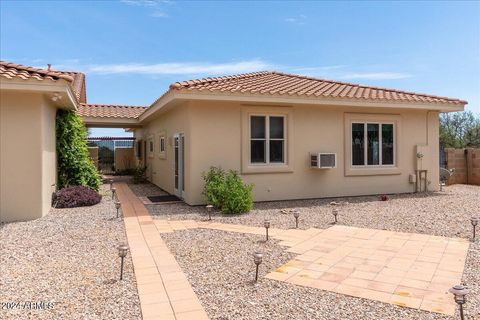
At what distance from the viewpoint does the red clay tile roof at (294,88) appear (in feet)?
35.4

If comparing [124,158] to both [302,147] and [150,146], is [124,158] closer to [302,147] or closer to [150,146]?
[150,146]

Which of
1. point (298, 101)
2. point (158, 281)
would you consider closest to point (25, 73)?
point (158, 281)

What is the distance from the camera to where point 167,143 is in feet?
47.3

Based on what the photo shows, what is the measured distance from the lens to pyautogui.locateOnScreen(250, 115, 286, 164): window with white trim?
11.6 m

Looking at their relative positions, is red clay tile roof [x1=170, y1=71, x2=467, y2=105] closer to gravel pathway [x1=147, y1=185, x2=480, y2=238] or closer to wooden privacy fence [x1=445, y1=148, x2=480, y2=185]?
gravel pathway [x1=147, y1=185, x2=480, y2=238]

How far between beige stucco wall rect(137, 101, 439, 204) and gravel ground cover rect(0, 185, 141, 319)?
3.77 metres

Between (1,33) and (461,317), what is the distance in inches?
565

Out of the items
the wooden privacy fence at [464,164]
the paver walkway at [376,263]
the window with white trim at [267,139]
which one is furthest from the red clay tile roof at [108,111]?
the wooden privacy fence at [464,164]

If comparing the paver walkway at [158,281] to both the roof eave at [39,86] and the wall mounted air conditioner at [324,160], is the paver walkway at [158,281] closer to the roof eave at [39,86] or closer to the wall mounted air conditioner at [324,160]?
the roof eave at [39,86]

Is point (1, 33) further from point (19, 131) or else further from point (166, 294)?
point (166, 294)

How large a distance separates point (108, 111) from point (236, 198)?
14263 millimetres

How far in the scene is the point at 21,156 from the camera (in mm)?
8789

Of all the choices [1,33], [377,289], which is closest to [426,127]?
[377,289]

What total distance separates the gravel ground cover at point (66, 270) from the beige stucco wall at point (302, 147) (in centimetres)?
Answer: 377
